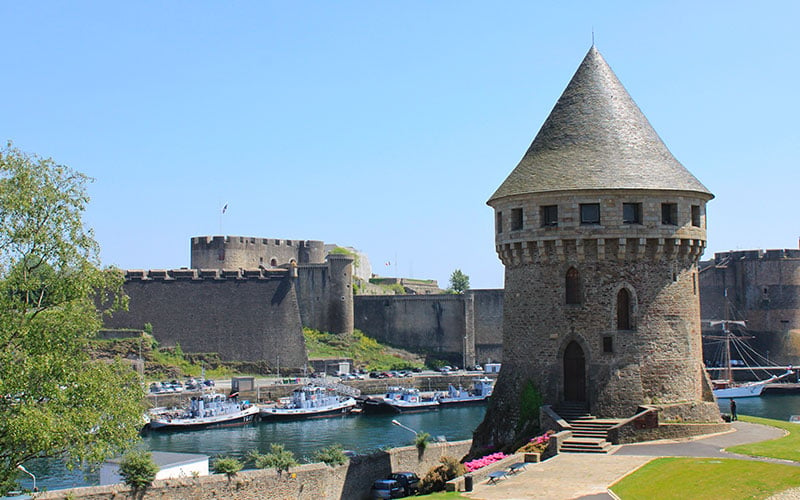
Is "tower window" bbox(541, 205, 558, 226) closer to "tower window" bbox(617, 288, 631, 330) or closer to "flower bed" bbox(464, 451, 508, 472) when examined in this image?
"tower window" bbox(617, 288, 631, 330)

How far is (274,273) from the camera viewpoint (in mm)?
67562

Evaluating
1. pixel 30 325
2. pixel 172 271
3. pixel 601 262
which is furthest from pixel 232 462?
pixel 172 271

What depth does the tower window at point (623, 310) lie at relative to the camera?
22.3 metres

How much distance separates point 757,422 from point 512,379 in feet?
24.1

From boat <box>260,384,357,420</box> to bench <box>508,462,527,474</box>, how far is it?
34155 millimetres

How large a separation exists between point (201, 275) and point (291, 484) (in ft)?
161

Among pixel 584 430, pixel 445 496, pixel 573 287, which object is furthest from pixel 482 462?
pixel 573 287

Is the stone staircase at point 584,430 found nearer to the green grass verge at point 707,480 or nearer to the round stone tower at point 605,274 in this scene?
the round stone tower at point 605,274

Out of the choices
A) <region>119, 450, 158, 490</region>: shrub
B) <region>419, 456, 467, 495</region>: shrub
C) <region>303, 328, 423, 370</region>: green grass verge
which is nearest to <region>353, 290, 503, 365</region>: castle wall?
<region>303, 328, 423, 370</region>: green grass verge

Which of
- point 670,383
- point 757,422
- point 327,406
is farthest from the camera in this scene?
point 327,406

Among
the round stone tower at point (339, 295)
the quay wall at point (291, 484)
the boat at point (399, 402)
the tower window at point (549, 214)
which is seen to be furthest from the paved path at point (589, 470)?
the round stone tower at point (339, 295)

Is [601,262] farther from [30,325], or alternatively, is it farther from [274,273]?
[274,273]

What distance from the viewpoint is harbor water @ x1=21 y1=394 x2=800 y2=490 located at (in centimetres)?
3900

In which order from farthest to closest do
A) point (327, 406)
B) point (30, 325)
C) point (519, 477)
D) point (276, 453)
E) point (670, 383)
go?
point (327, 406)
point (670, 383)
point (276, 453)
point (519, 477)
point (30, 325)
